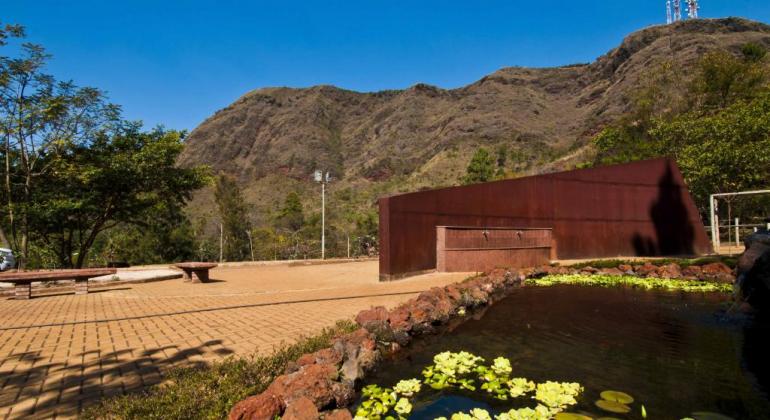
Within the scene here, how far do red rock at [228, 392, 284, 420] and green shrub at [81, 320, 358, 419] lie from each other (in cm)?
25

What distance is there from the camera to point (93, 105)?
16641mm

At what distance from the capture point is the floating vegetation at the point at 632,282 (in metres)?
9.97

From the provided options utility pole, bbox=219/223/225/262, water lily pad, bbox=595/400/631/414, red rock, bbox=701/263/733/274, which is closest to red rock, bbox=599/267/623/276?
red rock, bbox=701/263/733/274

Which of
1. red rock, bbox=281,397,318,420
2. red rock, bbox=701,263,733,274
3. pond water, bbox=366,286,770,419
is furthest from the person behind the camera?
red rock, bbox=701,263,733,274

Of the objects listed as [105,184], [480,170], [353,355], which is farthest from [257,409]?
[480,170]

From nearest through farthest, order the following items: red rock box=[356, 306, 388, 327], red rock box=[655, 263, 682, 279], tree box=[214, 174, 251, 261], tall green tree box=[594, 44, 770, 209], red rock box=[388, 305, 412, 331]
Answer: red rock box=[356, 306, 388, 327], red rock box=[388, 305, 412, 331], red rock box=[655, 263, 682, 279], tall green tree box=[594, 44, 770, 209], tree box=[214, 174, 251, 261]

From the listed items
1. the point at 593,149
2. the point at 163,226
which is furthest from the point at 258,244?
the point at 593,149

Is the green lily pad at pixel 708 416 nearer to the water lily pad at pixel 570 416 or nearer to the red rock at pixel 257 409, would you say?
the water lily pad at pixel 570 416

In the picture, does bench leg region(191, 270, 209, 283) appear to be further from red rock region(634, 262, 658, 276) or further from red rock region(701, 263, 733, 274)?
red rock region(701, 263, 733, 274)

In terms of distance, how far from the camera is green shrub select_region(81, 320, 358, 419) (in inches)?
115

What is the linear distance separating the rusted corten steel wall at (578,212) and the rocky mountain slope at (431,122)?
3720 cm

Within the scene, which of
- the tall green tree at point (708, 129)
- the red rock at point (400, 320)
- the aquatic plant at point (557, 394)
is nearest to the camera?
the aquatic plant at point (557, 394)

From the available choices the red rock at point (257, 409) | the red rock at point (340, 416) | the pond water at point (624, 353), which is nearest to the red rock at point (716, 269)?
the pond water at point (624, 353)

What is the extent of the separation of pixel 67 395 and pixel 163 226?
22.7 m
